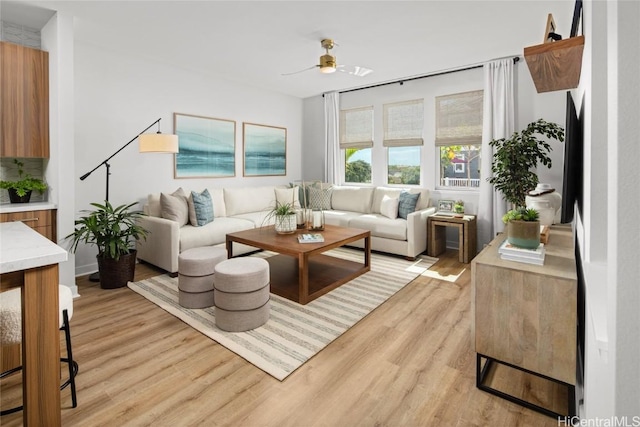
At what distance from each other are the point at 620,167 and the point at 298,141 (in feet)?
20.2

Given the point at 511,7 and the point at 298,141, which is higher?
the point at 511,7

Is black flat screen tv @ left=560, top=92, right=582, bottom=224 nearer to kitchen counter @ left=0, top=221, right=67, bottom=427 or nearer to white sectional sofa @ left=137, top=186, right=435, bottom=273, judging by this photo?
kitchen counter @ left=0, top=221, right=67, bottom=427

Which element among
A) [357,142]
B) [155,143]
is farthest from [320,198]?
[155,143]

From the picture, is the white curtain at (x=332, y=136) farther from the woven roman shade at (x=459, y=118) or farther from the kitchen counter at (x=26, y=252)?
the kitchen counter at (x=26, y=252)

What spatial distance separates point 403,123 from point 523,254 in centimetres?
394

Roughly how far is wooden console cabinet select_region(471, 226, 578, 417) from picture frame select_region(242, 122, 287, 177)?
447 cm

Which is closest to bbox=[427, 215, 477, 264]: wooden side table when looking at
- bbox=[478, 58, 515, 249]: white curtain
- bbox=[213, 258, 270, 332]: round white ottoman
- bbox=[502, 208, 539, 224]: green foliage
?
bbox=[478, 58, 515, 249]: white curtain

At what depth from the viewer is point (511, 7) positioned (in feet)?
9.50

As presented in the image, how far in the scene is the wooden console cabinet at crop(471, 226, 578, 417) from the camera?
1.63 metres

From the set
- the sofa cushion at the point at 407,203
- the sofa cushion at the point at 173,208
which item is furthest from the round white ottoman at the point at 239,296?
the sofa cushion at the point at 407,203

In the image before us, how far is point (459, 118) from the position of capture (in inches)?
189

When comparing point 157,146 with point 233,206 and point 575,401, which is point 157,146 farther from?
point 575,401

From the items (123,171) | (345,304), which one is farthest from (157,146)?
(345,304)

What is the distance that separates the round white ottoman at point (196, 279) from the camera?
2.84 m
